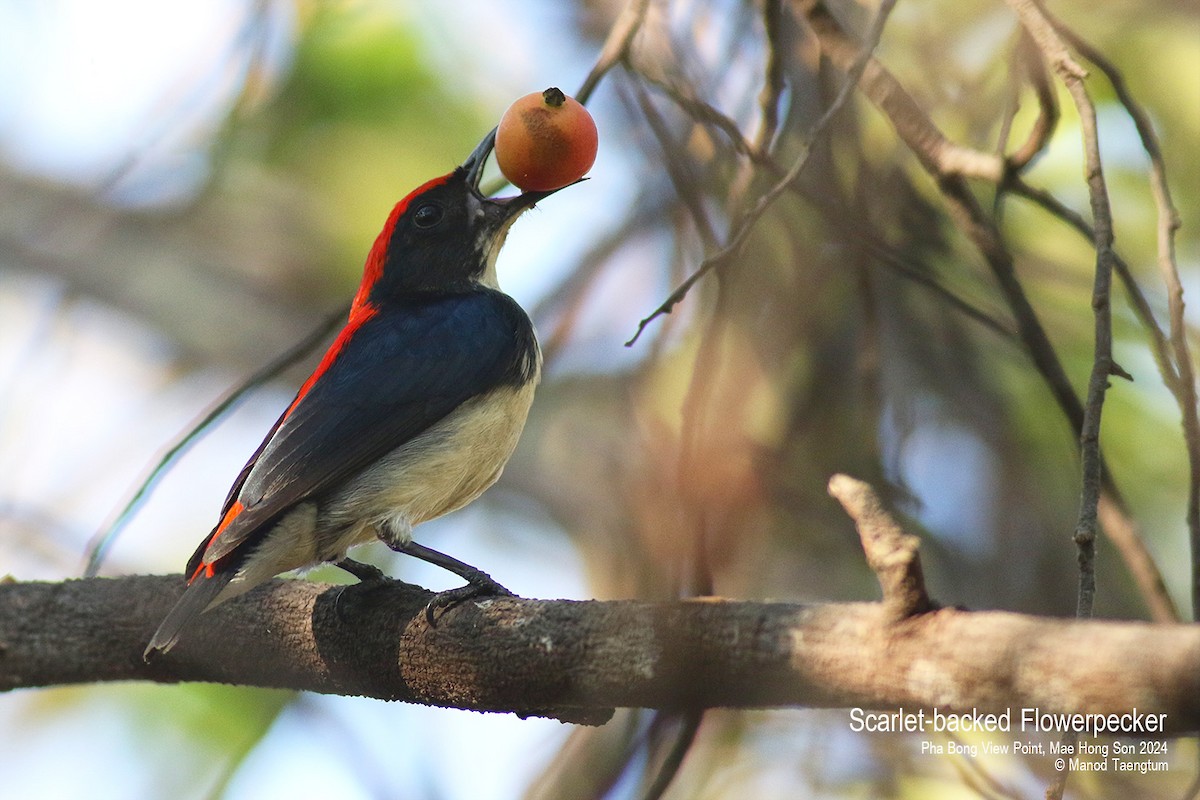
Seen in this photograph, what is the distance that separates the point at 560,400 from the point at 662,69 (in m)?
3.57

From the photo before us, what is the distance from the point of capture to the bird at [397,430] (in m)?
3.68

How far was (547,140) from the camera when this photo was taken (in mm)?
3385

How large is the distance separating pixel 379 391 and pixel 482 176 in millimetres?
1019

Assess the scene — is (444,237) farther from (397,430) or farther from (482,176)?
(397,430)

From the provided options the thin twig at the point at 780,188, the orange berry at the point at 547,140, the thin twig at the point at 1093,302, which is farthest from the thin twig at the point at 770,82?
the thin twig at the point at 1093,302

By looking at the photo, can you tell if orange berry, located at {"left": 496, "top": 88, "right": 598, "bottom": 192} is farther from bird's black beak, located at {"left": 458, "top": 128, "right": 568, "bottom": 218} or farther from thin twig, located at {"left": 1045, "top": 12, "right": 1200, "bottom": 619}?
thin twig, located at {"left": 1045, "top": 12, "right": 1200, "bottom": 619}

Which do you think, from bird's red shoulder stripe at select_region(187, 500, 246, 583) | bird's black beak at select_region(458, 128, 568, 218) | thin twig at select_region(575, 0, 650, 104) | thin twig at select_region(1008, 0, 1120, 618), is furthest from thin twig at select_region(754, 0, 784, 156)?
bird's red shoulder stripe at select_region(187, 500, 246, 583)

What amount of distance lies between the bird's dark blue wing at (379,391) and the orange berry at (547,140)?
0.89m

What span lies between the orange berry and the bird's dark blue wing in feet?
2.92

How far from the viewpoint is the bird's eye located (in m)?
4.74

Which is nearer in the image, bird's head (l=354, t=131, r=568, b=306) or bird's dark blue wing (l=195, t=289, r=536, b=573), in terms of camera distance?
bird's dark blue wing (l=195, t=289, r=536, b=573)

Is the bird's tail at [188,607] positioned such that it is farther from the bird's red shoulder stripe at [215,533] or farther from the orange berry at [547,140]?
the orange berry at [547,140]

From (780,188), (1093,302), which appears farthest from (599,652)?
(1093,302)

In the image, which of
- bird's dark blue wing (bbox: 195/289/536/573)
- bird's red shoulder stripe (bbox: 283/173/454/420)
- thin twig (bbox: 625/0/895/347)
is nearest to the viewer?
thin twig (bbox: 625/0/895/347)
